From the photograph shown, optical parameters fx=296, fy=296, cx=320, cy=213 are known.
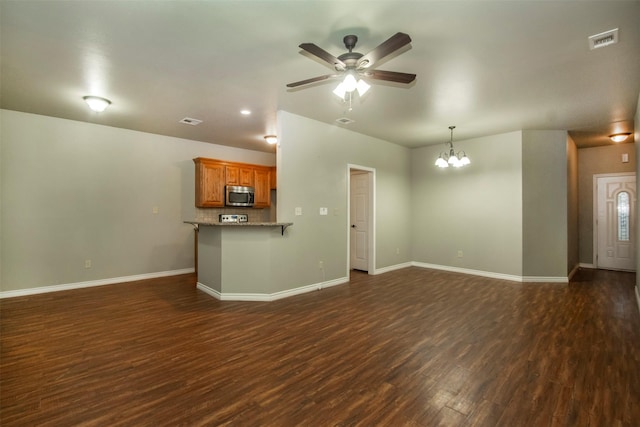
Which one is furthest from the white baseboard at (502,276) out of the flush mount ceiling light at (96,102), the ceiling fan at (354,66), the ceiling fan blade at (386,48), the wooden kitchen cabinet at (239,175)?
the flush mount ceiling light at (96,102)

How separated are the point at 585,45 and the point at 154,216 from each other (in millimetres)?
6716

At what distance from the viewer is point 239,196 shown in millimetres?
6629

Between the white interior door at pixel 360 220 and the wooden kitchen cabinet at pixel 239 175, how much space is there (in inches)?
92.5

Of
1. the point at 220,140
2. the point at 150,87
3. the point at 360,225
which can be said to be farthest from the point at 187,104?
the point at 360,225

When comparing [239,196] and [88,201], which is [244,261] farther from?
[88,201]

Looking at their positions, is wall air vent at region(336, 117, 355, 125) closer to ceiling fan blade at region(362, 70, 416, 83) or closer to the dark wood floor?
ceiling fan blade at region(362, 70, 416, 83)

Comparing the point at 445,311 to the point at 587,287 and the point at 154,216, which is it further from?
the point at 154,216

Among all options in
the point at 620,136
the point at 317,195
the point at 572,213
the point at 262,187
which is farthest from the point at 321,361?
the point at 620,136

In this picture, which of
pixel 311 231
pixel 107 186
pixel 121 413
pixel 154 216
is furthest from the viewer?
pixel 154 216

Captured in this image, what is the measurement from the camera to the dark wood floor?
199 centimetres

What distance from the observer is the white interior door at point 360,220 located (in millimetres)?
6234

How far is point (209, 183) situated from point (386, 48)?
4885 millimetres

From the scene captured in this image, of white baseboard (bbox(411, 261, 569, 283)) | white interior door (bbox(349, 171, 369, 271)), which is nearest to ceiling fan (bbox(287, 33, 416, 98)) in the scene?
white interior door (bbox(349, 171, 369, 271))

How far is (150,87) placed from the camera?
3.62 meters
